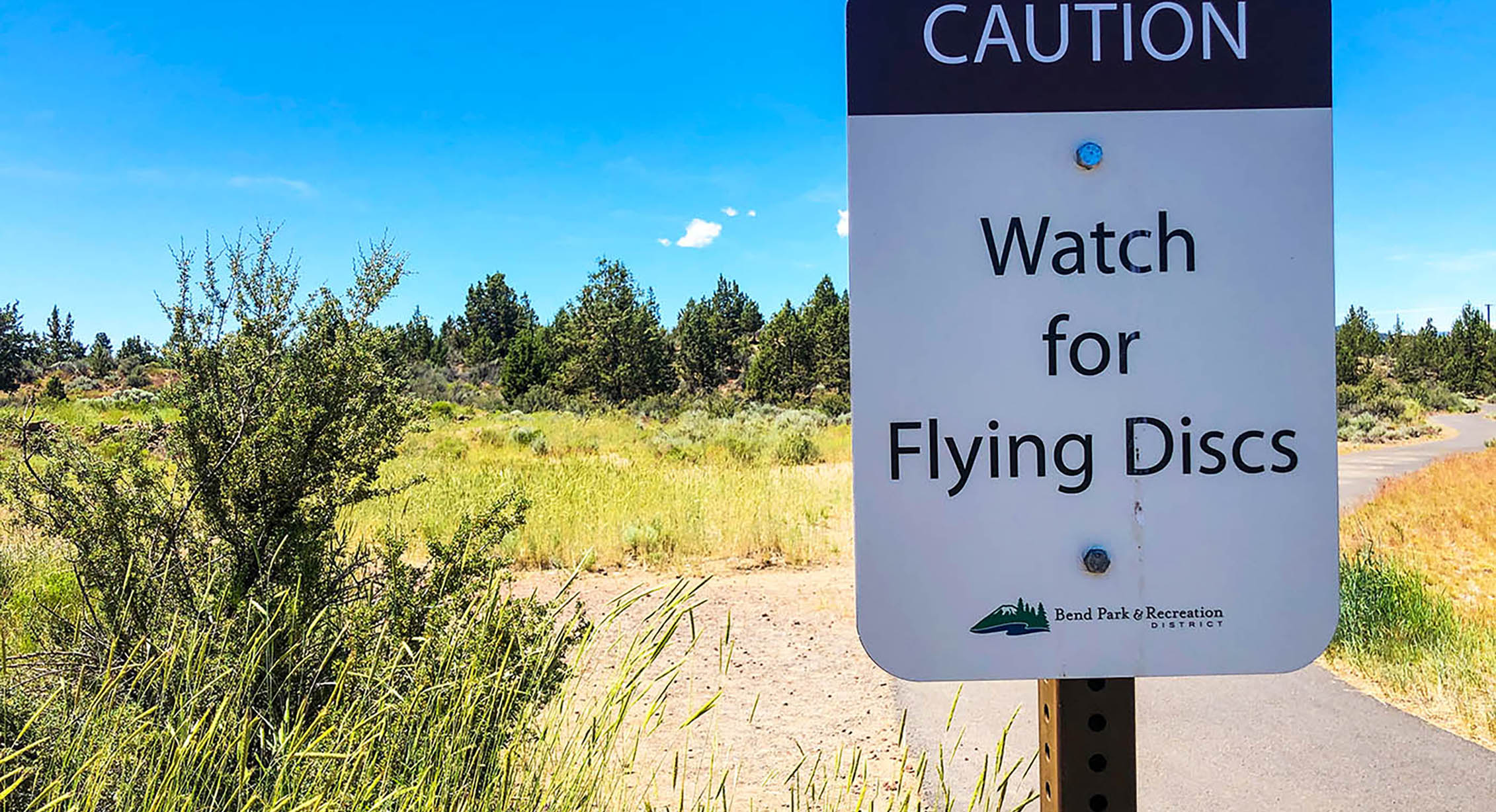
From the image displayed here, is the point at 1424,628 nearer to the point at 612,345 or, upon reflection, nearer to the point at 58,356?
the point at 58,356

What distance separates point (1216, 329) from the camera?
1.15 metres

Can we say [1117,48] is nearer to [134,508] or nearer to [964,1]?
[964,1]

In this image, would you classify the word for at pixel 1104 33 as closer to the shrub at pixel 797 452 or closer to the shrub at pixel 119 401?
the shrub at pixel 797 452

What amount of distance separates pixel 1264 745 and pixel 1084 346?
381cm

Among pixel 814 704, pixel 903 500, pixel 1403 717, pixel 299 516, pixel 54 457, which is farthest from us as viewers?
pixel 814 704

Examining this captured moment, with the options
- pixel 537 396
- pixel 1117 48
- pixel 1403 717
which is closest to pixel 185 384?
pixel 1117 48

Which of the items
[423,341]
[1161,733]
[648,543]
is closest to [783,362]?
[423,341]

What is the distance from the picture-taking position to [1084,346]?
1157 millimetres

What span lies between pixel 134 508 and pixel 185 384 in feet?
1.91

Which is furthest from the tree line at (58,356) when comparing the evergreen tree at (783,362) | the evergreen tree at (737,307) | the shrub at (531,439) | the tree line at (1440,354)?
the tree line at (1440,354)

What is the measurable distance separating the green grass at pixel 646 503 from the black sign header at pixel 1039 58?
354cm

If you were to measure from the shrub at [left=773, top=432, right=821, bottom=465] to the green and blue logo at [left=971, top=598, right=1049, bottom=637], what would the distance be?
15.5m

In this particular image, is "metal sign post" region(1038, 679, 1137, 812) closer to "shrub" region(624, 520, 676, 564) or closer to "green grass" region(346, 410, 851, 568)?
"green grass" region(346, 410, 851, 568)

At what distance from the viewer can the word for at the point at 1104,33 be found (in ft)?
3.78
